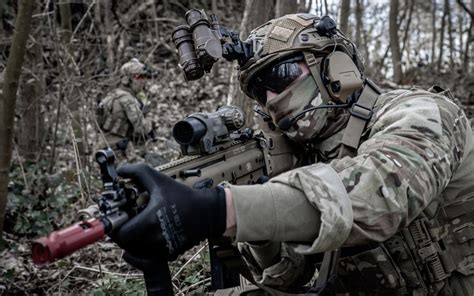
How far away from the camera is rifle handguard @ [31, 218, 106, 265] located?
57.8 inches

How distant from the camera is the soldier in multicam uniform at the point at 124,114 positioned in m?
9.78

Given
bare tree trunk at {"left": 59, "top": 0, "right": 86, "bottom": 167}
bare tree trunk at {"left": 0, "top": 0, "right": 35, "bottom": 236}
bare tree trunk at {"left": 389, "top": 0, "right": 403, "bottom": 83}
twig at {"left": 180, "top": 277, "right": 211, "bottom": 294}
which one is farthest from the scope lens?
bare tree trunk at {"left": 389, "top": 0, "right": 403, "bottom": 83}

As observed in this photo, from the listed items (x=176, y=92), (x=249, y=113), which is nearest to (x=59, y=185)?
(x=249, y=113)

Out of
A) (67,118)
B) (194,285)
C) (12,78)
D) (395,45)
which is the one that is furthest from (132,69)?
(395,45)

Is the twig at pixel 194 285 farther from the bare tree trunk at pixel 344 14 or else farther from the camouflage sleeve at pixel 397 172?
the bare tree trunk at pixel 344 14

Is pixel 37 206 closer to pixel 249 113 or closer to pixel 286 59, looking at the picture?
pixel 249 113

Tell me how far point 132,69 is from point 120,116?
2.33 meters

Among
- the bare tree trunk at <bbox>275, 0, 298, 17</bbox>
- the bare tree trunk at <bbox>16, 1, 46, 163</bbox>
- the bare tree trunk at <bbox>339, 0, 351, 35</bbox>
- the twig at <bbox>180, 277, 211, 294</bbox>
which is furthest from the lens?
the bare tree trunk at <bbox>339, 0, 351, 35</bbox>

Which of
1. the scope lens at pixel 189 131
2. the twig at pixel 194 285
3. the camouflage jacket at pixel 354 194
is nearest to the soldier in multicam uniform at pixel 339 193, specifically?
the camouflage jacket at pixel 354 194

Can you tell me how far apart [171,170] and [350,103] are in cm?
109

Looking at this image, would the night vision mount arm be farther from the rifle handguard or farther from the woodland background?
the woodland background

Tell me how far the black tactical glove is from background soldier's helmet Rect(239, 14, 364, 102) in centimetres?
109

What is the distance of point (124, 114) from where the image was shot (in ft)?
34.5

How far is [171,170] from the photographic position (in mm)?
2014
